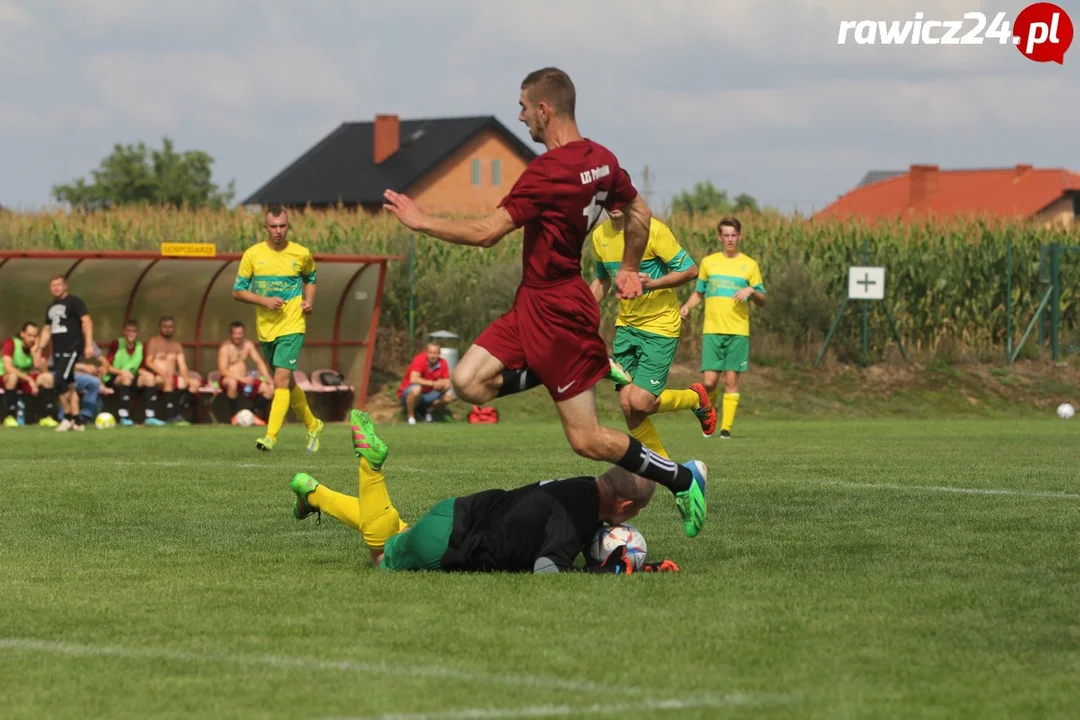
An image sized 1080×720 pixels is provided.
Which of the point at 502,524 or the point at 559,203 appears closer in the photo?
the point at 502,524

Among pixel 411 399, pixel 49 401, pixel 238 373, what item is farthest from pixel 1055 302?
pixel 49 401

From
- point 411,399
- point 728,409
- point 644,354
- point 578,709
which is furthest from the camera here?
point 411,399

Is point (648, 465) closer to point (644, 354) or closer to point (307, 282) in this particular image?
point (644, 354)

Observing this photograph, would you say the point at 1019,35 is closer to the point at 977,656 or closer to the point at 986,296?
the point at 986,296

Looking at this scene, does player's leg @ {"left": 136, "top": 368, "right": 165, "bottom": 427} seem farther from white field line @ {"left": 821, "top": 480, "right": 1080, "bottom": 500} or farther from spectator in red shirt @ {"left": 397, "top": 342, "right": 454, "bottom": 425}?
white field line @ {"left": 821, "top": 480, "right": 1080, "bottom": 500}

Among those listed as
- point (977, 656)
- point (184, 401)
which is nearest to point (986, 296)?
point (184, 401)

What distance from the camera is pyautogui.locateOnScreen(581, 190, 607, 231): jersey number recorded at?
791 centimetres

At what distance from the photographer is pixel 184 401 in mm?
25000

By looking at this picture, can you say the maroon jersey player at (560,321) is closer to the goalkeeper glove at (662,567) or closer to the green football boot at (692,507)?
the green football boot at (692,507)

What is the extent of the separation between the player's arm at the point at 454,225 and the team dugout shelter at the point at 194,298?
1756 cm

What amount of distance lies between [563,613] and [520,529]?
116cm

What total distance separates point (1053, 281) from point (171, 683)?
32.6 metres

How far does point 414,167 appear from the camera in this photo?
258 ft

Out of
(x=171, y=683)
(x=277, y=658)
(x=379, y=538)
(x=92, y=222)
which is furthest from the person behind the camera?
(x=92, y=222)
